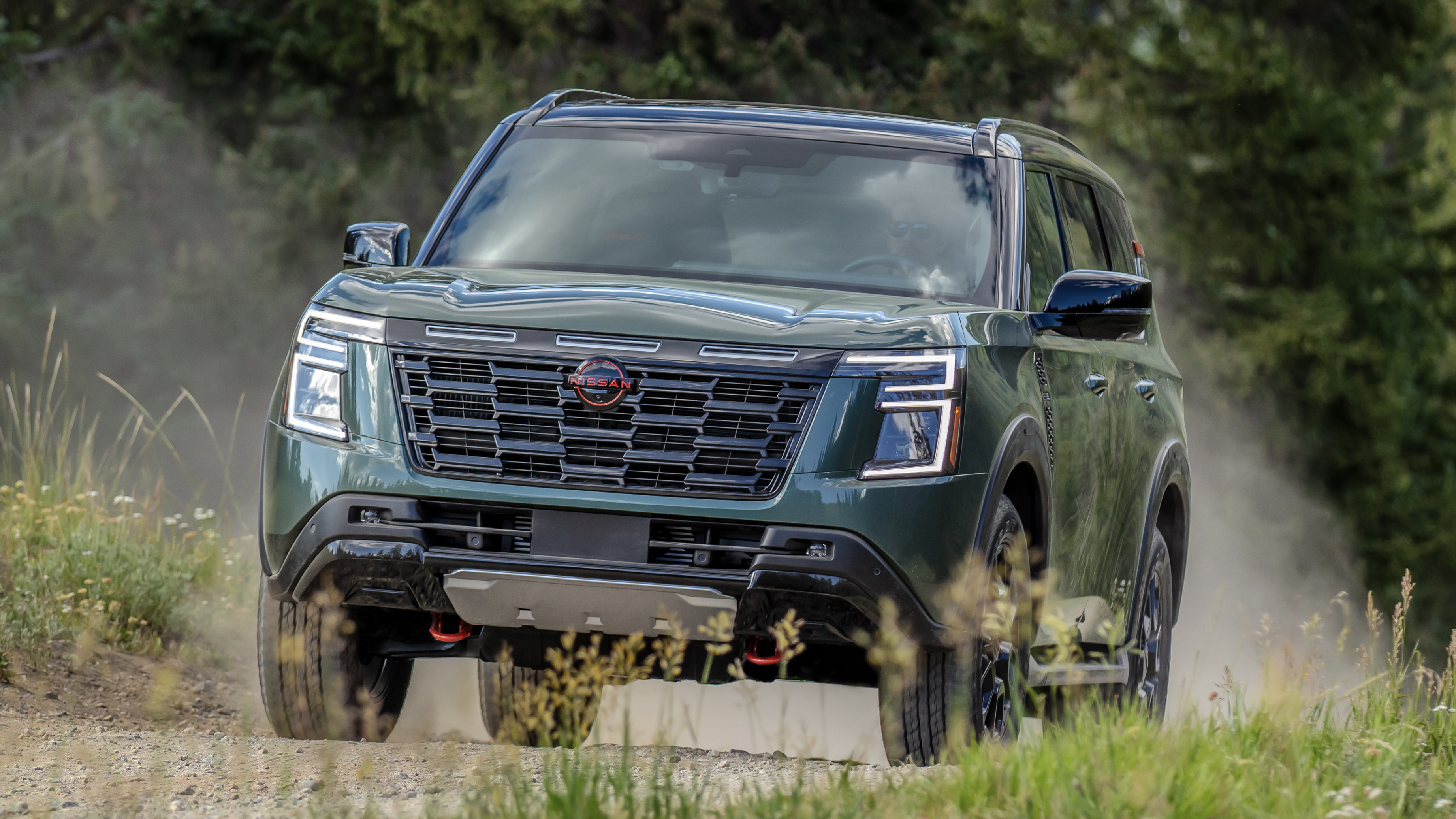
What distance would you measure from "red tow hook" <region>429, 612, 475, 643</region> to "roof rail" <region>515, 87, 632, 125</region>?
208 centimetres

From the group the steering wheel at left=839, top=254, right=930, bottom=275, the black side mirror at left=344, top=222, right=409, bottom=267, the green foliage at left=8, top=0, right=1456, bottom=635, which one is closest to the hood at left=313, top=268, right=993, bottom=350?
the steering wheel at left=839, top=254, right=930, bottom=275

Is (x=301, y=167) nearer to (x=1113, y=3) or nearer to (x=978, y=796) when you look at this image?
(x=1113, y=3)

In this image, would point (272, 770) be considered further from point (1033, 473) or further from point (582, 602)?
point (1033, 473)

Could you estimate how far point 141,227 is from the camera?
20.1 meters

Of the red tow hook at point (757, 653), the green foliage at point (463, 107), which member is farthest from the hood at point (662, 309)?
the green foliage at point (463, 107)

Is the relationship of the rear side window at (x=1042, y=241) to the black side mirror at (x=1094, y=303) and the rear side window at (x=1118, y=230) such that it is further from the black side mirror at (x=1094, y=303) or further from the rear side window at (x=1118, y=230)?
the rear side window at (x=1118, y=230)

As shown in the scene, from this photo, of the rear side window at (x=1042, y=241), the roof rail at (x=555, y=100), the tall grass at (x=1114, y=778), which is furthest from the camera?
the roof rail at (x=555, y=100)

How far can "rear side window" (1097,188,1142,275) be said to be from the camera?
742 centimetres

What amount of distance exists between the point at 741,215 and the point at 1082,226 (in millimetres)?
1705

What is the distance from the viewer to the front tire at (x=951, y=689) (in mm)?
4809

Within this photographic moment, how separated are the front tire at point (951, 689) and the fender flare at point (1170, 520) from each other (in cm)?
181

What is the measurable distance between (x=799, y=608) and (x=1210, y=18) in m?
16.4

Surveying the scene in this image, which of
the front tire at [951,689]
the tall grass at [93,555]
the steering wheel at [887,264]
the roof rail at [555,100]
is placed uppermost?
the roof rail at [555,100]

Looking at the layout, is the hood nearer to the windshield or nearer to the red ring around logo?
the red ring around logo
